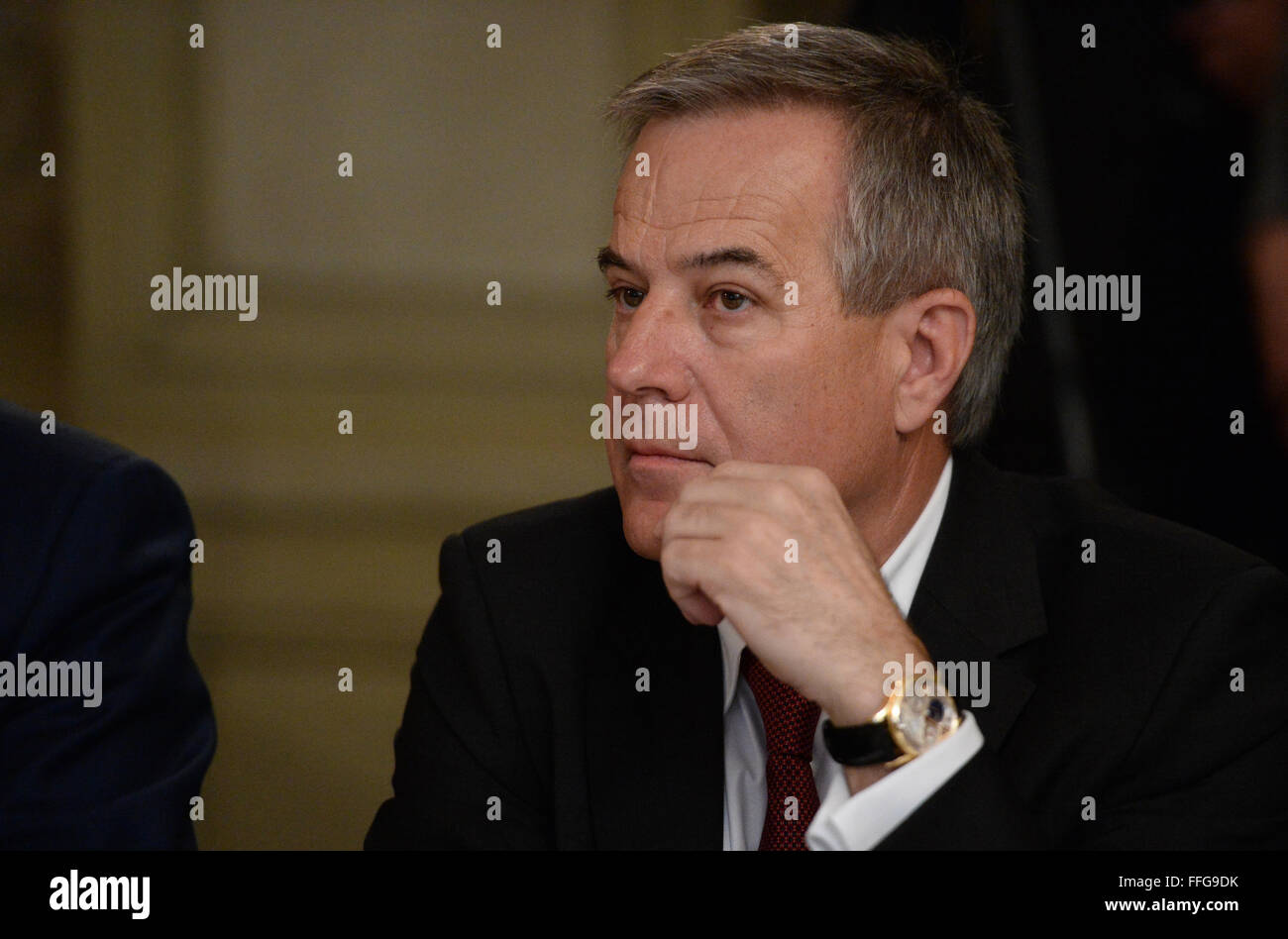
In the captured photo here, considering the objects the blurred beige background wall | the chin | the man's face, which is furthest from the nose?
the blurred beige background wall

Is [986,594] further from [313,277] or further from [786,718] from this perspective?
[313,277]

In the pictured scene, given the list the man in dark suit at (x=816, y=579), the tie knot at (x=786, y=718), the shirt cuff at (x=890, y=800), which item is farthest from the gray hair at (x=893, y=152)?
the shirt cuff at (x=890, y=800)

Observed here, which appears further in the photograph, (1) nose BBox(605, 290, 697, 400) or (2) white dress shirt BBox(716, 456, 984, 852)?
(1) nose BBox(605, 290, 697, 400)

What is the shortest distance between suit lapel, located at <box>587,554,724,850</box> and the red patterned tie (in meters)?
0.07

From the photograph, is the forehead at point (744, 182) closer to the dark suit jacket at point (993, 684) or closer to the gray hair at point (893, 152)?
the gray hair at point (893, 152)

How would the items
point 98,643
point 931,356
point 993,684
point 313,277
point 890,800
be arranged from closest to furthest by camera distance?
point 890,800 < point 98,643 < point 993,684 < point 931,356 < point 313,277

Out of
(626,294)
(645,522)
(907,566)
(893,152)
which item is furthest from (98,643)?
(893,152)

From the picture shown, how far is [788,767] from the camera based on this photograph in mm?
1737

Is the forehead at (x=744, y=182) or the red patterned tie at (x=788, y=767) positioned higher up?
the forehead at (x=744, y=182)

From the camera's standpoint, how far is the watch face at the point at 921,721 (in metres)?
1.52

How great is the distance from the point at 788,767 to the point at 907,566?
1.18ft

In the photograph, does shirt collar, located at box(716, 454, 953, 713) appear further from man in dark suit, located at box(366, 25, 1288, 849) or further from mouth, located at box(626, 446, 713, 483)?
mouth, located at box(626, 446, 713, 483)

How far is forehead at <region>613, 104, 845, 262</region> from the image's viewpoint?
1748mm

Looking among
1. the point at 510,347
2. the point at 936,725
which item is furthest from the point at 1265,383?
the point at 510,347
